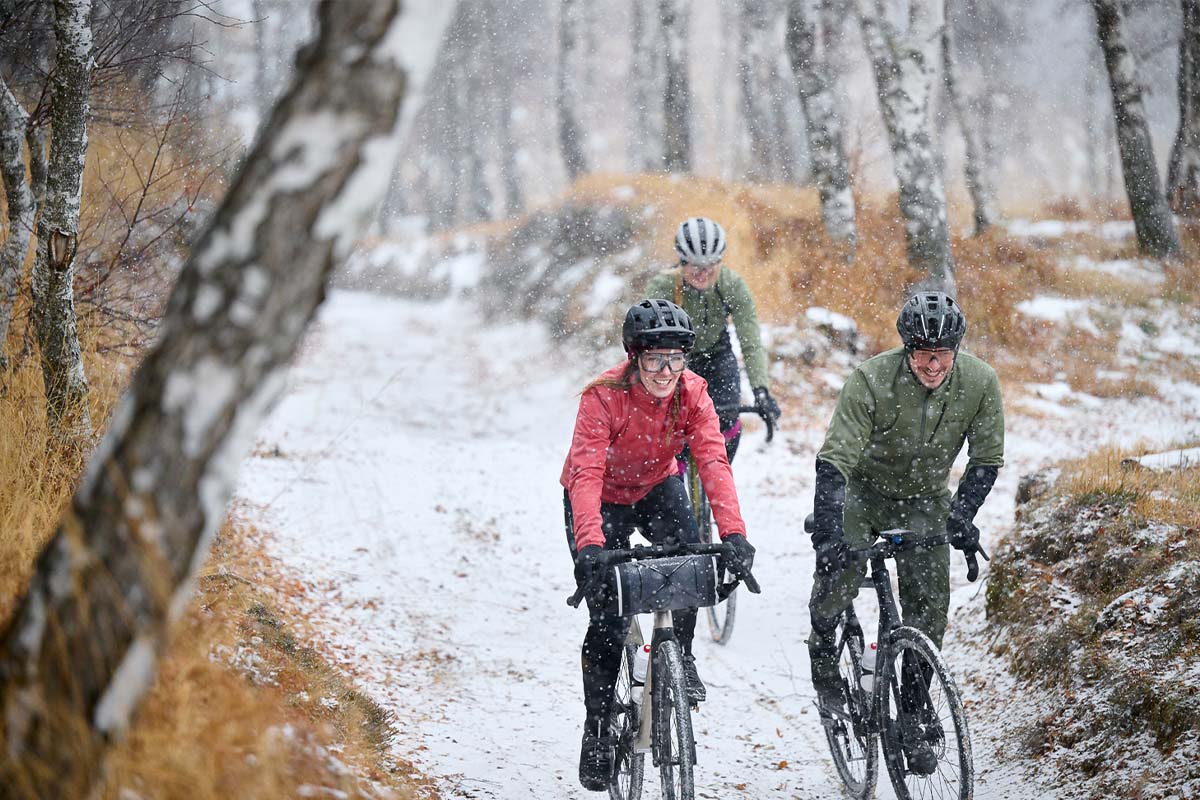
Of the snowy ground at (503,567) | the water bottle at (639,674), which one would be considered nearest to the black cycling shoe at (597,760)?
the water bottle at (639,674)

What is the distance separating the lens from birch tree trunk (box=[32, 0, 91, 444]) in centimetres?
567

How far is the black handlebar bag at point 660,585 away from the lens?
13.0ft

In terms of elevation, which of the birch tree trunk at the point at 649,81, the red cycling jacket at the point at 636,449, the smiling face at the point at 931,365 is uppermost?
the birch tree trunk at the point at 649,81

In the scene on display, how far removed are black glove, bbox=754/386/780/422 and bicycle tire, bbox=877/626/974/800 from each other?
259cm

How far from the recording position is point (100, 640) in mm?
2182

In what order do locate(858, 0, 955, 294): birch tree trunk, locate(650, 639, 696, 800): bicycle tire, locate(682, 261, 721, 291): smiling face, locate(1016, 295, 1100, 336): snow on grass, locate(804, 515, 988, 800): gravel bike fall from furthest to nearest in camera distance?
1. locate(1016, 295, 1100, 336): snow on grass
2. locate(858, 0, 955, 294): birch tree trunk
3. locate(682, 261, 721, 291): smiling face
4. locate(804, 515, 988, 800): gravel bike
5. locate(650, 639, 696, 800): bicycle tire

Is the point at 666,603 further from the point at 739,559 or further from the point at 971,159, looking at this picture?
the point at 971,159

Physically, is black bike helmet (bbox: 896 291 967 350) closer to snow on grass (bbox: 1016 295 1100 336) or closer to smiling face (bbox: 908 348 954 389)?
smiling face (bbox: 908 348 954 389)

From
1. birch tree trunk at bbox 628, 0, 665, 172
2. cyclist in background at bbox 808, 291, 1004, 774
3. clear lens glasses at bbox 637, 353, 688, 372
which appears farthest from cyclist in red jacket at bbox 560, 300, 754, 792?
birch tree trunk at bbox 628, 0, 665, 172

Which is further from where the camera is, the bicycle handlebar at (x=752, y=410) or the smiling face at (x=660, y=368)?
the bicycle handlebar at (x=752, y=410)

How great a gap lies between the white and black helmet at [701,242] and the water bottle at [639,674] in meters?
3.30

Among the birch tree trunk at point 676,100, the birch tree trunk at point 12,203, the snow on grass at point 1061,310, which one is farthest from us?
the birch tree trunk at point 676,100

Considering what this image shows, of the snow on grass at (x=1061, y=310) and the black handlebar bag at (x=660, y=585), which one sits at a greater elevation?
the snow on grass at (x=1061, y=310)

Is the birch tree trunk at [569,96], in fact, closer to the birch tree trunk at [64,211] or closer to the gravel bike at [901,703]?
the birch tree trunk at [64,211]
